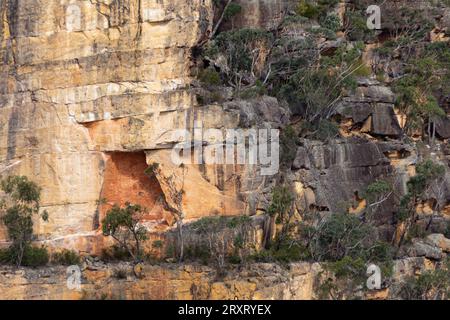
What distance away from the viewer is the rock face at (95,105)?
42.2 m

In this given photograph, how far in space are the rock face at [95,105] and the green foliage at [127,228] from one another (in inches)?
59.7

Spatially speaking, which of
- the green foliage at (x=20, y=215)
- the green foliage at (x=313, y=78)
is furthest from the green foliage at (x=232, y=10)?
the green foliage at (x=20, y=215)

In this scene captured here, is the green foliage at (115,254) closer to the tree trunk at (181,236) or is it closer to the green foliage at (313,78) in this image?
the tree trunk at (181,236)

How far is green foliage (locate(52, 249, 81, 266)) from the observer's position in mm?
40812

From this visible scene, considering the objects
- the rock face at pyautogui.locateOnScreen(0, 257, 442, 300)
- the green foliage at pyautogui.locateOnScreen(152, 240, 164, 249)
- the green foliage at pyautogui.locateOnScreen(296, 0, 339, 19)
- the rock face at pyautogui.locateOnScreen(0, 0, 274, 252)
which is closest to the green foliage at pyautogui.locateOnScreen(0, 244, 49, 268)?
the rock face at pyautogui.locateOnScreen(0, 257, 442, 300)

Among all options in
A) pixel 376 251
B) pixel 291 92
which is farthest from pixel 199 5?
pixel 376 251

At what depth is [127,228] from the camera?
4091cm

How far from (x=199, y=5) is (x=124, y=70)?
5159 millimetres

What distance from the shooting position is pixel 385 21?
5431cm

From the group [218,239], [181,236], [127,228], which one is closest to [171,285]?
→ [181,236]

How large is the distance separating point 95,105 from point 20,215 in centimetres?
658
